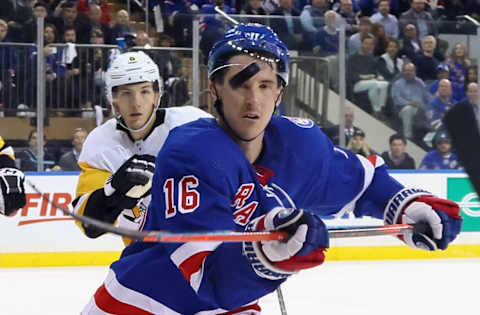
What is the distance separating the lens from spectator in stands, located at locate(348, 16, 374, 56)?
7121 mm

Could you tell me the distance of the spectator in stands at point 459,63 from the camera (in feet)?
23.9

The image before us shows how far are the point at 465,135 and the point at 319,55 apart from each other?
5.53m

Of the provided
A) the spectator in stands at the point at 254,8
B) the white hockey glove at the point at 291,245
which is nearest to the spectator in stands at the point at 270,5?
the spectator in stands at the point at 254,8

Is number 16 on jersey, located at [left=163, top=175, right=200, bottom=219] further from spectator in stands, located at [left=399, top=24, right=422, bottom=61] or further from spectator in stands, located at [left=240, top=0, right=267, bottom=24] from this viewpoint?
spectator in stands, located at [left=240, top=0, right=267, bottom=24]

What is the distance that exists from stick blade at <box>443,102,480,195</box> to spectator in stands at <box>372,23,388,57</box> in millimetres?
5761

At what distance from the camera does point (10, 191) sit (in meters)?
3.47

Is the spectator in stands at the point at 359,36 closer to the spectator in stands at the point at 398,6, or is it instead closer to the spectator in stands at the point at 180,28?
the spectator in stands at the point at 180,28

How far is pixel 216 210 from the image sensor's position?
6.44 feet

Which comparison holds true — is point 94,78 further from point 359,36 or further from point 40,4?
point 359,36

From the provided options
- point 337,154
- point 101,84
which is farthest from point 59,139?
point 337,154

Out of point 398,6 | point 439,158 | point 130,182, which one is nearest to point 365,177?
point 130,182

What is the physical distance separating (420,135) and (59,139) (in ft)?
9.07

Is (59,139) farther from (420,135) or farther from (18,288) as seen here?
(420,135)

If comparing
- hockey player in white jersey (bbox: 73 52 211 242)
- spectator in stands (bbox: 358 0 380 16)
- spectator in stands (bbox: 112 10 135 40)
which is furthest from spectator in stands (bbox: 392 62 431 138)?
hockey player in white jersey (bbox: 73 52 211 242)
